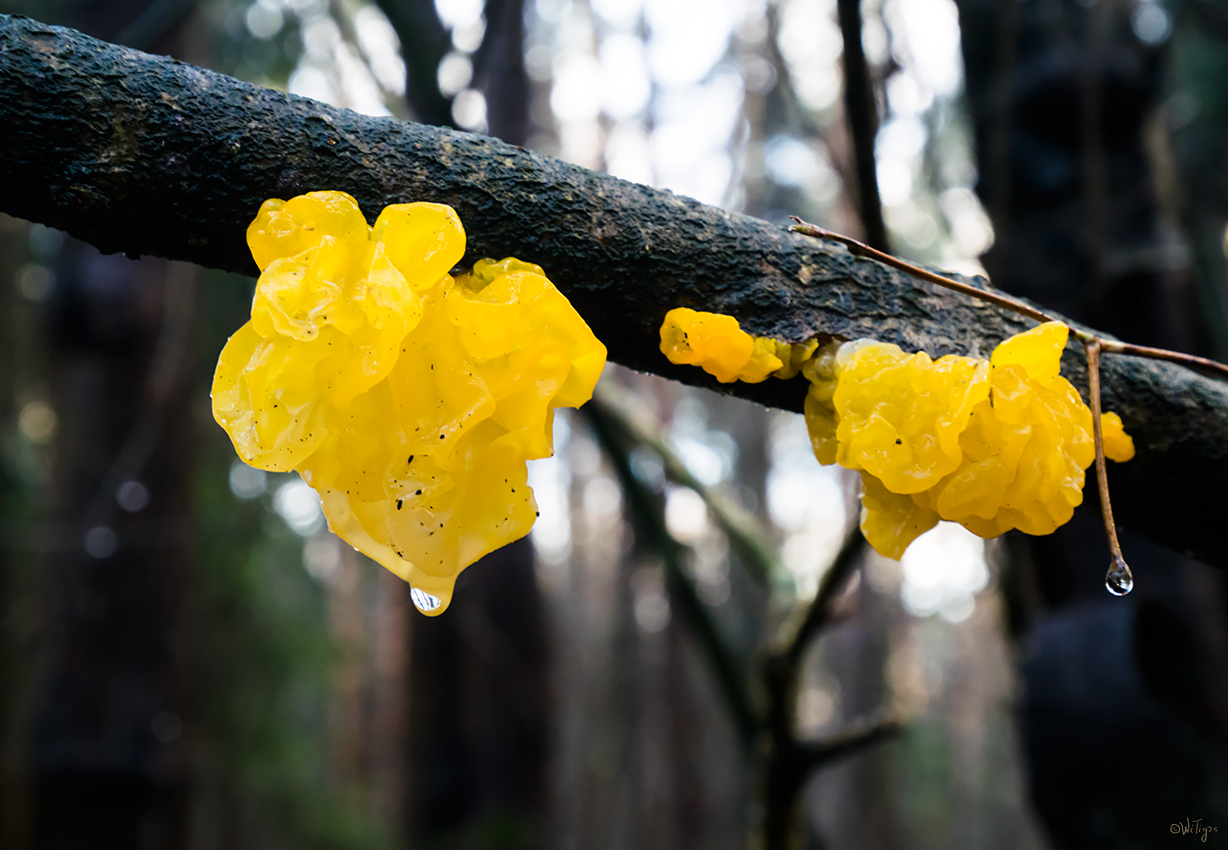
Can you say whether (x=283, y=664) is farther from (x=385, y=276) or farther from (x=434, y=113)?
(x=385, y=276)

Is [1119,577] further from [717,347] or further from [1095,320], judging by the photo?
[1095,320]

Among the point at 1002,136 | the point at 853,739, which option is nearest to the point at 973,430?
the point at 853,739

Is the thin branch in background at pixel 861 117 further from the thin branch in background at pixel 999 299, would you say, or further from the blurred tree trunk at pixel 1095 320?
the blurred tree trunk at pixel 1095 320

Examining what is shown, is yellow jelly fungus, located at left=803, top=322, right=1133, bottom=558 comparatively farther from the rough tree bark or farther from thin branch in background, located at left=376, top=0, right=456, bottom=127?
thin branch in background, located at left=376, top=0, right=456, bottom=127

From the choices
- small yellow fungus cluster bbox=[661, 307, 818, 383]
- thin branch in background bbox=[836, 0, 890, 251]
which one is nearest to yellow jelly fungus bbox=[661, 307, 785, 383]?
small yellow fungus cluster bbox=[661, 307, 818, 383]

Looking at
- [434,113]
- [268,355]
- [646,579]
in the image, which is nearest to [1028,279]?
[434,113]
